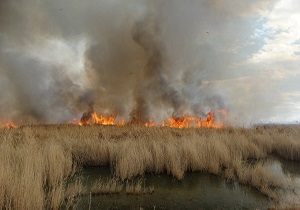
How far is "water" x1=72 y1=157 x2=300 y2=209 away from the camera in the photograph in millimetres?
9188

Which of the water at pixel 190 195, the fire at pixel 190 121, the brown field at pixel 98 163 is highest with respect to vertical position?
the fire at pixel 190 121

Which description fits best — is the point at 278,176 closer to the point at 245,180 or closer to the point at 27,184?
the point at 245,180

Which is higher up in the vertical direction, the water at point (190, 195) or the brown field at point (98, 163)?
the brown field at point (98, 163)

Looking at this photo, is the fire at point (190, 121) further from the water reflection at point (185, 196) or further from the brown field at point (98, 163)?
the water reflection at point (185, 196)

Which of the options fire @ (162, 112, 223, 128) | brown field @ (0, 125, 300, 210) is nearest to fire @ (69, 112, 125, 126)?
fire @ (162, 112, 223, 128)

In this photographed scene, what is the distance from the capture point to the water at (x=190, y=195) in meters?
9.19

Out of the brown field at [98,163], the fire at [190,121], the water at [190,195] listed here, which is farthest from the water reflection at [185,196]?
the fire at [190,121]

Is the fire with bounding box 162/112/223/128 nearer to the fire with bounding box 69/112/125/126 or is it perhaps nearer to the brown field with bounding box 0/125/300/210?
the fire with bounding box 69/112/125/126

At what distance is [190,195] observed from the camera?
10.4 meters

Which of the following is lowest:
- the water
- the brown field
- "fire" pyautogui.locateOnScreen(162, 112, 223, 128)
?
the water

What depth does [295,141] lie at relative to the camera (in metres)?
18.0

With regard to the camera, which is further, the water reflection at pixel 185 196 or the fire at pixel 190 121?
the fire at pixel 190 121

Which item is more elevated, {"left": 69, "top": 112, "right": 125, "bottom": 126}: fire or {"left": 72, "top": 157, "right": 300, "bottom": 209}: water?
{"left": 69, "top": 112, "right": 125, "bottom": 126}: fire

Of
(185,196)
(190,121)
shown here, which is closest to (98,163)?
(185,196)
